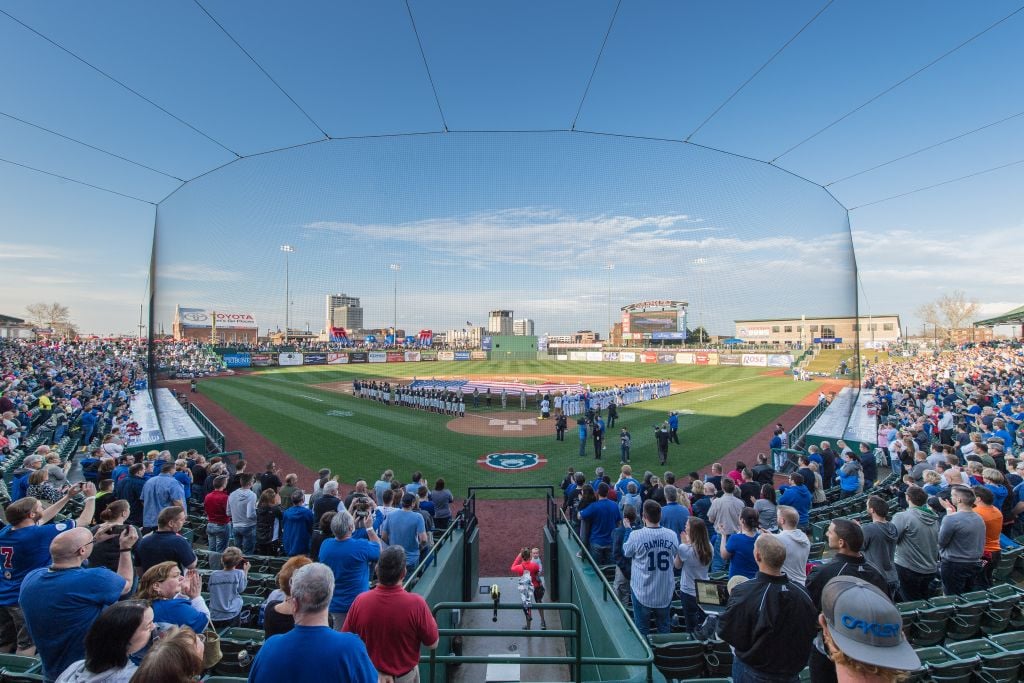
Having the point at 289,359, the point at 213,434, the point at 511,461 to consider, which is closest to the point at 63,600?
the point at 511,461

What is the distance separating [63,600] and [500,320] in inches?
899

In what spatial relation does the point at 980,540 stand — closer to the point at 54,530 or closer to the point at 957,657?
the point at 957,657

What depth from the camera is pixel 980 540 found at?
495 cm

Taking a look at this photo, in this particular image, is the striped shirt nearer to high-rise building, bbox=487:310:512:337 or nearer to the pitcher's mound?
the pitcher's mound

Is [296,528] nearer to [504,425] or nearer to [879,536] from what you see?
[879,536]

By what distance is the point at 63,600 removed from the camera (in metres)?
2.87

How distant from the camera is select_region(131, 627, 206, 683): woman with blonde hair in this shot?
1734mm

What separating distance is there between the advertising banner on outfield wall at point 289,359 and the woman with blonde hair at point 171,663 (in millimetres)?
54322

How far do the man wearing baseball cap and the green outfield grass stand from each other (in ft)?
38.4

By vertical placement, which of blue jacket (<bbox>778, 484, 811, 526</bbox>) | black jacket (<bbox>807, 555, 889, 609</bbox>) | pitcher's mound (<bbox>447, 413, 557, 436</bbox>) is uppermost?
black jacket (<bbox>807, 555, 889, 609</bbox>)

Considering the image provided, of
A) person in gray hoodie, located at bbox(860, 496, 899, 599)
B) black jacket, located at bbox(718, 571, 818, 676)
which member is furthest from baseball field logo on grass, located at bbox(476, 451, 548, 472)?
black jacket, located at bbox(718, 571, 818, 676)

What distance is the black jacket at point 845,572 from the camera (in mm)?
3094

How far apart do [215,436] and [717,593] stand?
1880 cm

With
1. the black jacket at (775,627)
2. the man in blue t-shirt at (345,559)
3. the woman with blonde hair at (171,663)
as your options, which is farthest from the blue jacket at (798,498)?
the woman with blonde hair at (171,663)
